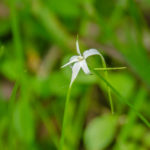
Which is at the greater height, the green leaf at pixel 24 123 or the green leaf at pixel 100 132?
the green leaf at pixel 24 123

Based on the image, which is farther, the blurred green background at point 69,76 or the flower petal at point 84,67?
the blurred green background at point 69,76

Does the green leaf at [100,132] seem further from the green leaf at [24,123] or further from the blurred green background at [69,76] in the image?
the green leaf at [24,123]

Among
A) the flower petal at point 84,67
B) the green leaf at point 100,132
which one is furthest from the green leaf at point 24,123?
the flower petal at point 84,67

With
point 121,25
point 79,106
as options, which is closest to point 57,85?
point 79,106

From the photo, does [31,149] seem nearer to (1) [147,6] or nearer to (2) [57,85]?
(2) [57,85]

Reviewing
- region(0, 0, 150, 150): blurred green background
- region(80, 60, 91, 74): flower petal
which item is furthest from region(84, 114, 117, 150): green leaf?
region(80, 60, 91, 74): flower petal

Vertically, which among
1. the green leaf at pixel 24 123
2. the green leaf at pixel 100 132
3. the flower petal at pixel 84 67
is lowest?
the green leaf at pixel 100 132

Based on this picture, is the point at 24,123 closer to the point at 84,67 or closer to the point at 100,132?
the point at 100,132

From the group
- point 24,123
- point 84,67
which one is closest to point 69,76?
point 24,123
